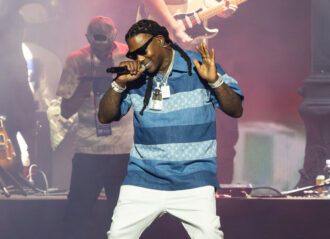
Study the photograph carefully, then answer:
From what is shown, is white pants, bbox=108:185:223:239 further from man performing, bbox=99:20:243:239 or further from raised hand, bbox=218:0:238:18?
raised hand, bbox=218:0:238:18

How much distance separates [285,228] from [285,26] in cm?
220

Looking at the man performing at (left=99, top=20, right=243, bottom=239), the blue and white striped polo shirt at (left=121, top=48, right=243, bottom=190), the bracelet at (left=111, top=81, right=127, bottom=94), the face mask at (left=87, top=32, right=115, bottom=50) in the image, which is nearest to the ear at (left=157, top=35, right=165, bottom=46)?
the man performing at (left=99, top=20, right=243, bottom=239)

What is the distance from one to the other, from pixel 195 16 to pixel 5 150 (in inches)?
101

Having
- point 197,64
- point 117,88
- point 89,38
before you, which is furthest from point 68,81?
point 197,64

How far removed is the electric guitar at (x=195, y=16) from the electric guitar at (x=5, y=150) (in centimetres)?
227

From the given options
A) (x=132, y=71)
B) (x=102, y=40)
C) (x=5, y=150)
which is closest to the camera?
(x=132, y=71)

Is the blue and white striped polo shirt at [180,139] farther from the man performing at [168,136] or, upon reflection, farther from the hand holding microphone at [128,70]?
the hand holding microphone at [128,70]

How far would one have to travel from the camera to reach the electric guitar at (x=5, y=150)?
587 cm

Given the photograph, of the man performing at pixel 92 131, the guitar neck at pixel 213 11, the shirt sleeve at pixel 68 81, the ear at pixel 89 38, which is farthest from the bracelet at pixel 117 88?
the guitar neck at pixel 213 11

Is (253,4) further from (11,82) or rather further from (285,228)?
(11,82)

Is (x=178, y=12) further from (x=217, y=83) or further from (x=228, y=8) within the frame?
(x=217, y=83)

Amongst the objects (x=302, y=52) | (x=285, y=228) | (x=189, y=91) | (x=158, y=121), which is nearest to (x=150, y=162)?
(x=158, y=121)

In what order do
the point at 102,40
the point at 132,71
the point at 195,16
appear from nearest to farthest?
1. the point at 132,71
2. the point at 102,40
3. the point at 195,16

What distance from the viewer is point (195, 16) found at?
5695 mm
